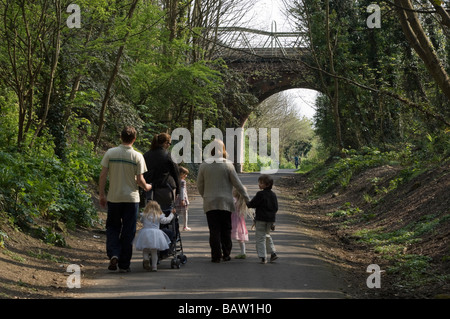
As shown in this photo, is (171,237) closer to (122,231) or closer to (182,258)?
(182,258)

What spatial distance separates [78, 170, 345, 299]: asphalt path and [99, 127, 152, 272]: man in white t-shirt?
302 millimetres

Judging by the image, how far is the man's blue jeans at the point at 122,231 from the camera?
929 cm

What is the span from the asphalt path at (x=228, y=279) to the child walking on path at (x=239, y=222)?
328 mm

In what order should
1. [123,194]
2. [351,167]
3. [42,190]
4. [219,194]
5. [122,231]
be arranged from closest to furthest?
1. [123,194]
2. [122,231]
3. [219,194]
4. [42,190]
5. [351,167]

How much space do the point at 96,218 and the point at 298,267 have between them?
19.2 ft

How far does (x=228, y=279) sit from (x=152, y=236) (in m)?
1.34

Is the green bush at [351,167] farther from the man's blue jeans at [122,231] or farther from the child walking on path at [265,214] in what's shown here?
the man's blue jeans at [122,231]

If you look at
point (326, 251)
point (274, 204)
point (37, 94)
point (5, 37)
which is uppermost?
point (5, 37)

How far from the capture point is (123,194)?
30.2 ft

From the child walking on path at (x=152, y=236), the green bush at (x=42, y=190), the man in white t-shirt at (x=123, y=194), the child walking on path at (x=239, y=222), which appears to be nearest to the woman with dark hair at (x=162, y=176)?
the child walking on path at (x=152, y=236)

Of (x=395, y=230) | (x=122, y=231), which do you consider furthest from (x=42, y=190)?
(x=395, y=230)

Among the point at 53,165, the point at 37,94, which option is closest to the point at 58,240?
the point at 53,165

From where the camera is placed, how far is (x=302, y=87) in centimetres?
4972
